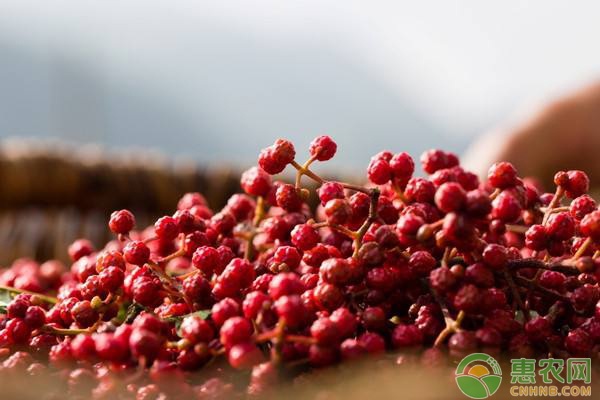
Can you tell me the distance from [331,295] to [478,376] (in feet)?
0.24

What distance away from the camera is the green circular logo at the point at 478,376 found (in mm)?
Answer: 247

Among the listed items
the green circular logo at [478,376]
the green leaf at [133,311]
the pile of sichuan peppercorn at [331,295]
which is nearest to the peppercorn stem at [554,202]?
the pile of sichuan peppercorn at [331,295]

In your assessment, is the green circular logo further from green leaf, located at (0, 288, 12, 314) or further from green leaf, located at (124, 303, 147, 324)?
green leaf, located at (0, 288, 12, 314)

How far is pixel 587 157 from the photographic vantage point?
1.67 metres

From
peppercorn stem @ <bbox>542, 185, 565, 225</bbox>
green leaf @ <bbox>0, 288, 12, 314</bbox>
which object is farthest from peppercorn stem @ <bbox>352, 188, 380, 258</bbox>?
green leaf @ <bbox>0, 288, 12, 314</bbox>

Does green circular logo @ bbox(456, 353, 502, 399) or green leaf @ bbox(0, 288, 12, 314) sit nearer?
green circular logo @ bbox(456, 353, 502, 399)

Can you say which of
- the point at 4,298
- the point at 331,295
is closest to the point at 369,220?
the point at 331,295

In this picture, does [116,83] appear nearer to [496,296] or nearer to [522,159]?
[522,159]

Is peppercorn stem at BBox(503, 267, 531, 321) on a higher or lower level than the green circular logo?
higher

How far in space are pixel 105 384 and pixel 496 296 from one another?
180 mm

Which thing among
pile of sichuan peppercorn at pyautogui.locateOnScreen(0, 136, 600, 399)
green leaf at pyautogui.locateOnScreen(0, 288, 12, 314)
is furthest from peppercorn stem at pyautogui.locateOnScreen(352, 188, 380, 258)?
green leaf at pyautogui.locateOnScreen(0, 288, 12, 314)

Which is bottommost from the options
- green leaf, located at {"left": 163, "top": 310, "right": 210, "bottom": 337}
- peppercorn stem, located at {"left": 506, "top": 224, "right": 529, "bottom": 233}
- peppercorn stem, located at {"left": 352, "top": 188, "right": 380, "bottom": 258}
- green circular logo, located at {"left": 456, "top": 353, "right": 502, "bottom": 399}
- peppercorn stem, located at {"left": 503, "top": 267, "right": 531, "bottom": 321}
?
green circular logo, located at {"left": 456, "top": 353, "right": 502, "bottom": 399}

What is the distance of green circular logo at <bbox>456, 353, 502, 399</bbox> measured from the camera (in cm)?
25

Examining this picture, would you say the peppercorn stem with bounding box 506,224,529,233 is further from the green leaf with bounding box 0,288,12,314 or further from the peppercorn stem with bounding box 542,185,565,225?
the green leaf with bounding box 0,288,12,314
